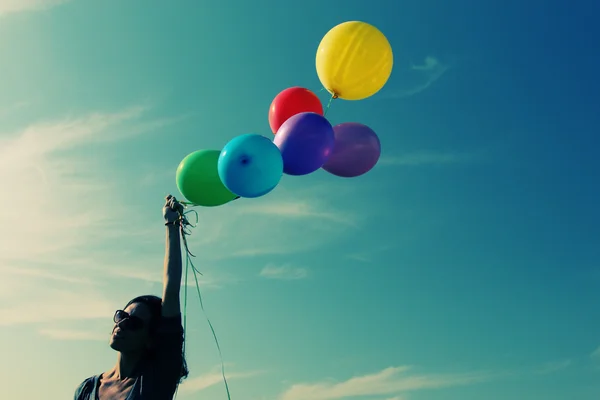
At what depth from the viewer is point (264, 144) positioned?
199 inches

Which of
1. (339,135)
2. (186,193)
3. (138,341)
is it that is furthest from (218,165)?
(138,341)

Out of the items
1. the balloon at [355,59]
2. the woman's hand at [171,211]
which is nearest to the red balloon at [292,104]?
the balloon at [355,59]

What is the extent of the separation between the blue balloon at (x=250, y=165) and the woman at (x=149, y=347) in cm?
131

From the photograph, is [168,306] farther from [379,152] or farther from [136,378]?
Answer: [379,152]

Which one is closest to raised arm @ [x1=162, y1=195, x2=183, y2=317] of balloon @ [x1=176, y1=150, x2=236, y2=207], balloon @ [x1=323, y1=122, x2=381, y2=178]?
balloon @ [x1=176, y1=150, x2=236, y2=207]

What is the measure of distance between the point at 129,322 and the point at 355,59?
12.2 feet

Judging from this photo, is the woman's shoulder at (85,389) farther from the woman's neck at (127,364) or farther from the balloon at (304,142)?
the balloon at (304,142)

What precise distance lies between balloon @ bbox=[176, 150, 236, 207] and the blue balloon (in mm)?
255

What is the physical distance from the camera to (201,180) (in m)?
5.34

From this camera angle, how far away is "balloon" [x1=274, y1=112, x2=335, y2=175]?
532cm

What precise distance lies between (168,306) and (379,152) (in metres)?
3.51

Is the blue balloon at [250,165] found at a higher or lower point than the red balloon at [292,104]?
lower

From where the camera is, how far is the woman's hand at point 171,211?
4.26m

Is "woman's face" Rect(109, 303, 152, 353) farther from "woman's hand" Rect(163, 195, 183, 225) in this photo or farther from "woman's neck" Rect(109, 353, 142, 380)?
"woman's hand" Rect(163, 195, 183, 225)
